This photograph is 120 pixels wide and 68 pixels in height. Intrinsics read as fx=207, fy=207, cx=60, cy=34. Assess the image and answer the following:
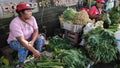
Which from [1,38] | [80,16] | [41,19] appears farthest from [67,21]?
[1,38]

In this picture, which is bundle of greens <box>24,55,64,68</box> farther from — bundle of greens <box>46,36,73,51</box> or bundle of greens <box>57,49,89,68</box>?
bundle of greens <box>46,36,73,51</box>

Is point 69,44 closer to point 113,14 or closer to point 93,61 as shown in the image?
point 93,61

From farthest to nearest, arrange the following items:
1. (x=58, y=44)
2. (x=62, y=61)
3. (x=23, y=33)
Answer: (x=58, y=44)
(x=23, y=33)
(x=62, y=61)

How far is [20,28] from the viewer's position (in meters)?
3.94

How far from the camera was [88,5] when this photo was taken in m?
6.33

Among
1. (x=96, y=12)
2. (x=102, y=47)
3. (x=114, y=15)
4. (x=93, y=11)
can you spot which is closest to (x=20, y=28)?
(x=102, y=47)

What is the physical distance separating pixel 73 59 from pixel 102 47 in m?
0.75

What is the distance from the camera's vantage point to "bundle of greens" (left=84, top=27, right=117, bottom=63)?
416 centimetres

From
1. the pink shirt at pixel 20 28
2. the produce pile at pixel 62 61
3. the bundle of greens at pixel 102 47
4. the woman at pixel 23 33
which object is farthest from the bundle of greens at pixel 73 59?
the pink shirt at pixel 20 28

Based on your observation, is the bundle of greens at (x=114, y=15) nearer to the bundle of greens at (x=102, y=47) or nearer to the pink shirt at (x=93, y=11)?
the pink shirt at (x=93, y=11)

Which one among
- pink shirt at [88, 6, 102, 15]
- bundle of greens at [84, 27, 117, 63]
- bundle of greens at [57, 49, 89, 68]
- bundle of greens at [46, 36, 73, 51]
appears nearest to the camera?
bundle of greens at [57, 49, 89, 68]

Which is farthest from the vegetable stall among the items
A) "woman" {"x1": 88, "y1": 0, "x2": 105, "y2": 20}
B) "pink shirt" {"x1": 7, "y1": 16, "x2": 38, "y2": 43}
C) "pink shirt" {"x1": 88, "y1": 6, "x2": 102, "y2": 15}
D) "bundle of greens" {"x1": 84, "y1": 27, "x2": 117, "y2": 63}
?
"pink shirt" {"x1": 7, "y1": 16, "x2": 38, "y2": 43}

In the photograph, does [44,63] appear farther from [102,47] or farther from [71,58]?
[102,47]

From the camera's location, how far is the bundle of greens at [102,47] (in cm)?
416
